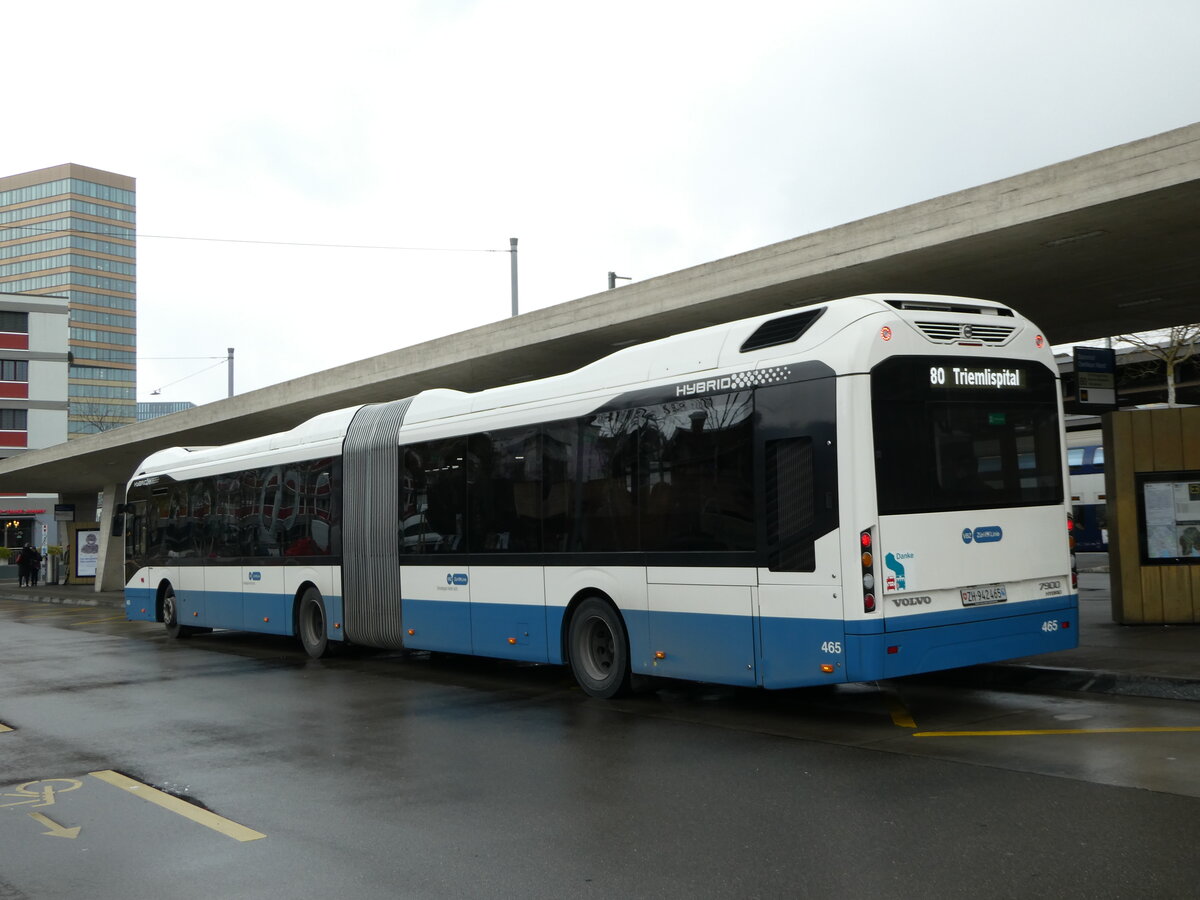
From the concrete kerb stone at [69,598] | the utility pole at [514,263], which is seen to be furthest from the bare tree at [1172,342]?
the concrete kerb stone at [69,598]

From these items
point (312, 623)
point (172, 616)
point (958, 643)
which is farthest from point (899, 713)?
point (172, 616)

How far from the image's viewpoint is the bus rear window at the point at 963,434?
8.73m

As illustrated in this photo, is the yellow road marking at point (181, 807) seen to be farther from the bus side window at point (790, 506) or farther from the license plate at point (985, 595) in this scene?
the license plate at point (985, 595)

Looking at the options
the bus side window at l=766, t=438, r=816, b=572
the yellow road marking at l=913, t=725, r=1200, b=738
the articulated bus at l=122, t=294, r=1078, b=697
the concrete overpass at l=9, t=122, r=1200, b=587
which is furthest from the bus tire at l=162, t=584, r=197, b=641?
the yellow road marking at l=913, t=725, r=1200, b=738

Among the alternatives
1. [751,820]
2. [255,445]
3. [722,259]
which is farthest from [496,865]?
[255,445]

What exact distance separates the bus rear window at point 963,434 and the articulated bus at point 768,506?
0.02m

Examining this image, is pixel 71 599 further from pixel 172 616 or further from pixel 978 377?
pixel 978 377

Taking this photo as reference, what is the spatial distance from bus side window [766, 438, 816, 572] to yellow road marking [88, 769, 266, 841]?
443 cm

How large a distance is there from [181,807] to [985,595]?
606 centimetres

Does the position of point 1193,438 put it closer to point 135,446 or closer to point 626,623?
point 626,623

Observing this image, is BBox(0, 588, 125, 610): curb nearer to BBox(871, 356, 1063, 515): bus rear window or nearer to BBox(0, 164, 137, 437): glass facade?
BBox(871, 356, 1063, 515): bus rear window

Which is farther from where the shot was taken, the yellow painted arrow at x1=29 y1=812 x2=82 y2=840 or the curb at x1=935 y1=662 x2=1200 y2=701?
the curb at x1=935 y1=662 x2=1200 y2=701

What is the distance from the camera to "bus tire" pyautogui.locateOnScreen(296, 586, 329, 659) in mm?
15906

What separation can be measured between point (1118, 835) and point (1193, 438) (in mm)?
10122
